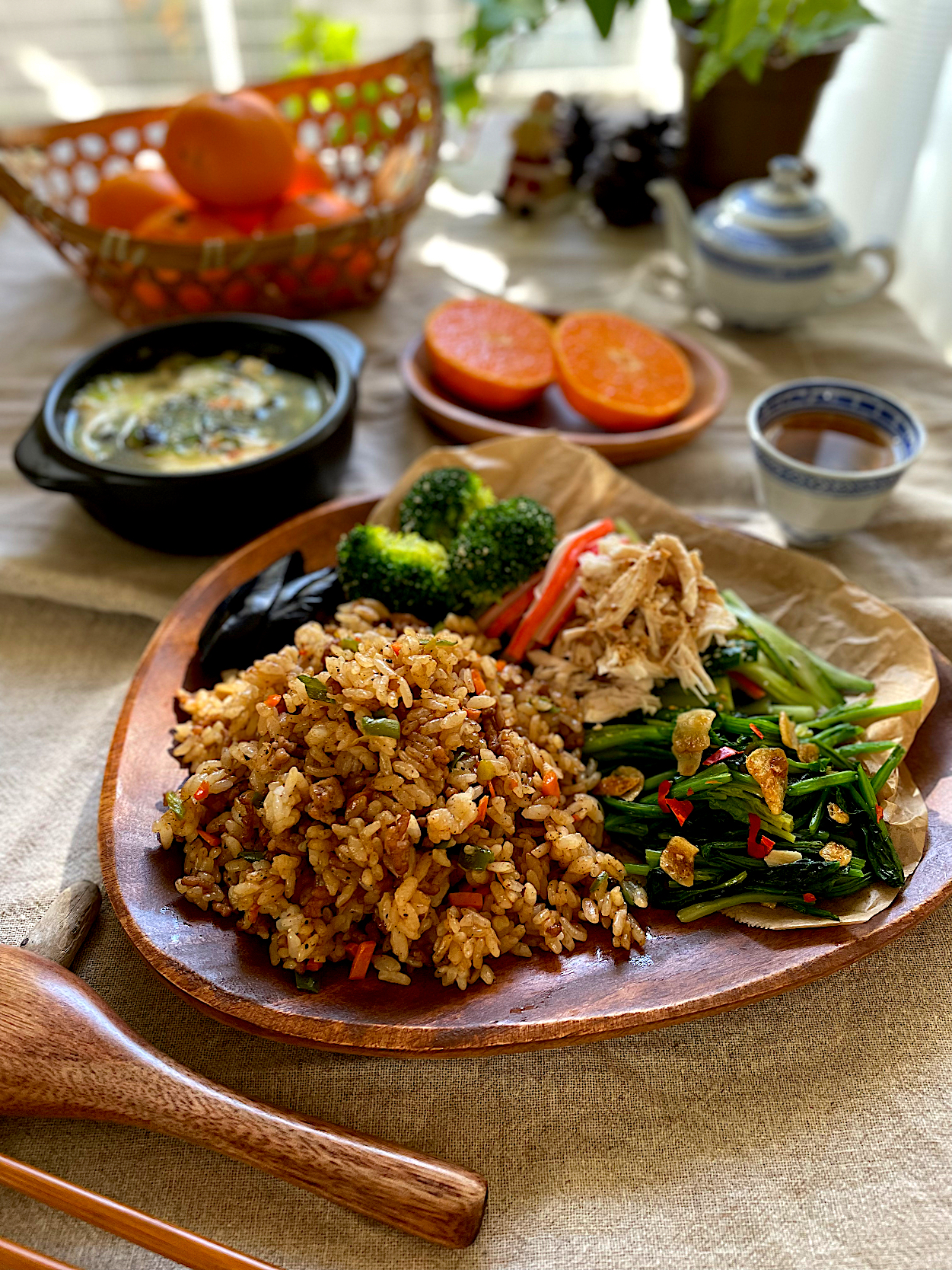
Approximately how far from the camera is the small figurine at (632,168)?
4367 millimetres

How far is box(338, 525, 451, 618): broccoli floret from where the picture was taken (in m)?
2.27

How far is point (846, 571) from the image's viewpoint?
2.78 metres

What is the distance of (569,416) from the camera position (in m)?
3.24

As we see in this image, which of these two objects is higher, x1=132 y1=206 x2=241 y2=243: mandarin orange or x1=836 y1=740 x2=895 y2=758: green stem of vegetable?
x1=132 y1=206 x2=241 y2=243: mandarin orange

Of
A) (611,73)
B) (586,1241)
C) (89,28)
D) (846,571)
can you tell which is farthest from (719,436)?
(89,28)

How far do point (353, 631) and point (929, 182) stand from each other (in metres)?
3.68

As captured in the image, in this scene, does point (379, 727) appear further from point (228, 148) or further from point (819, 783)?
Result: point (228, 148)

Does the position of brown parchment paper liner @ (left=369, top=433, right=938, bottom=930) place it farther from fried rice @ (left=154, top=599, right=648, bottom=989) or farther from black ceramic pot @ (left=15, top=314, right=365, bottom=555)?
fried rice @ (left=154, top=599, right=648, bottom=989)

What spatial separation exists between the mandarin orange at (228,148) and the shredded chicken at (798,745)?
2703 mm

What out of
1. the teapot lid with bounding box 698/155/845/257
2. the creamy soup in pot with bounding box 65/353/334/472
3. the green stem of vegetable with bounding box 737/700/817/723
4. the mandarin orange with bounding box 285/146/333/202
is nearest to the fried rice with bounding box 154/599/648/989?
the green stem of vegetable with bounding box 737/700/817/723

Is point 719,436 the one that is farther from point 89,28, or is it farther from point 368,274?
point 89,28

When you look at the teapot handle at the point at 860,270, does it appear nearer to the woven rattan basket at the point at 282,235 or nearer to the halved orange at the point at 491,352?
the halved orange at the point at 491,352

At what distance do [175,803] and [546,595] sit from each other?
96 centimetres

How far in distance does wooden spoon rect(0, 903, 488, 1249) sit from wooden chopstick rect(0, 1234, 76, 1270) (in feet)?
0.70
